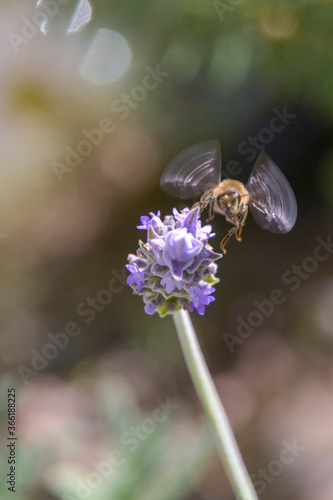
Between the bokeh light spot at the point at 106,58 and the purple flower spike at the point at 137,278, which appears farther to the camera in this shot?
the bokeh light spot at the point at 106,58

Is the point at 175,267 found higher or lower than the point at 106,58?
lower

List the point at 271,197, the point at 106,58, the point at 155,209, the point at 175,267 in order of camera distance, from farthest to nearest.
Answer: the point at 155,209
the point at 106,58
the point at 271,197
the point at 175,267

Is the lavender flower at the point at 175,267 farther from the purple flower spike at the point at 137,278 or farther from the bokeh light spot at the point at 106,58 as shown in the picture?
the bokeh light spot at the point at 106,58

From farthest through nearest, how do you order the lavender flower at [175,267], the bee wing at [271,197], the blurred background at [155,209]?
the blurred background at [155,209] → the bee wing at [271,197] → the lavender flower at [175,267]

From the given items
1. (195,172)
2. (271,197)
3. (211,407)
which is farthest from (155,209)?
(211,407)

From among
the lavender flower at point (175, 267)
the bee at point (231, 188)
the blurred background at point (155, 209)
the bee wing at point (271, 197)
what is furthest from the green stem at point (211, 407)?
the blurred background at point (155, 209)

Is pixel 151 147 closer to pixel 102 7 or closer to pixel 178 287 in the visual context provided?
pixel 102 7

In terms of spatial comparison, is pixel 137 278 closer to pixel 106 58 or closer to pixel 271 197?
pixel 271 197
